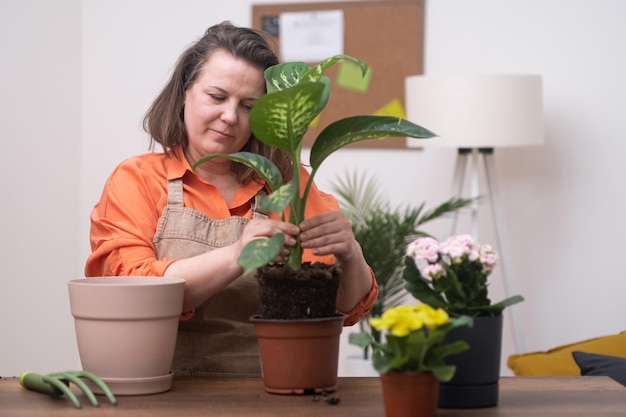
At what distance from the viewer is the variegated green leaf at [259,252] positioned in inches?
49.5

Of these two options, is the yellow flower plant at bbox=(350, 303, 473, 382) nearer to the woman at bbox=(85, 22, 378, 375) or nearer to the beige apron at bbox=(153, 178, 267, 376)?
the woman at bbox=(85, 22, 378, 375)

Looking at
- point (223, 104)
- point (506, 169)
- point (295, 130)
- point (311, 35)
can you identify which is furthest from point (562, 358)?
point (311, 35)

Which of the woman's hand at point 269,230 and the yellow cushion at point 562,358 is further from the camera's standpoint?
the yellow cushion at point 562,358

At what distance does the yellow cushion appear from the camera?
279cm

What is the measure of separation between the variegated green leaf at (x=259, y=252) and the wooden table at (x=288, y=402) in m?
0.20

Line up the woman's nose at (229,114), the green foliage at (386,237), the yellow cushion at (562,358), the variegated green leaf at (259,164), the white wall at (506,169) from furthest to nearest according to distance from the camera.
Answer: the white wall at (506,169)
the green foliage at (386,237)
the yellow cushion at (562,358)
the woman's nose at (229,114)
the variegated green leaf at (259,164)

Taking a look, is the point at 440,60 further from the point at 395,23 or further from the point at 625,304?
the point at 625,304

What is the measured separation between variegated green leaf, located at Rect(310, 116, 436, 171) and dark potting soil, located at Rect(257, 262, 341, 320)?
0.55 feet

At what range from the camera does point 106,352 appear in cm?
140

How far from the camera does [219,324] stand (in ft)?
6.33

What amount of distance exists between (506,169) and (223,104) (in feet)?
7.48

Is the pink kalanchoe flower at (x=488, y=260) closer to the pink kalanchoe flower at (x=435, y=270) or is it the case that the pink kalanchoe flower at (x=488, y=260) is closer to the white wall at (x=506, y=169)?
the pink kalanchoe flower at (x=435, y=270)

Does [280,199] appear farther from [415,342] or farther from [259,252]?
[415,342]

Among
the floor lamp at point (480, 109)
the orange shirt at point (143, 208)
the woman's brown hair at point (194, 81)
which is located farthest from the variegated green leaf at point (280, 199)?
the floor lamp at point (480, 109)
